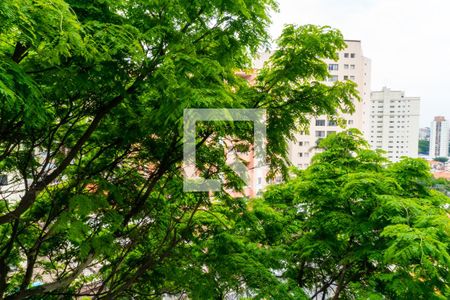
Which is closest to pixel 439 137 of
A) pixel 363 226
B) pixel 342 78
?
pixel 342 78

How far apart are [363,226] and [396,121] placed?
48.9 m

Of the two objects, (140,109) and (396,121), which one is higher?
(140,109)

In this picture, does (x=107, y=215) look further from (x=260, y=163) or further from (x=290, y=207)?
(x=290, y=207)

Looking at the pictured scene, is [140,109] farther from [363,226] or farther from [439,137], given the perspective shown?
[439,137]

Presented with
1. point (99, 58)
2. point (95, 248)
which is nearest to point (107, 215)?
point (95, 248)

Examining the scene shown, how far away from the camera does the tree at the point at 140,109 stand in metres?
2.11

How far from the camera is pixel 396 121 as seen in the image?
156 ft

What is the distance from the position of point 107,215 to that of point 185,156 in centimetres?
91

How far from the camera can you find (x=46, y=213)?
436 centimetres

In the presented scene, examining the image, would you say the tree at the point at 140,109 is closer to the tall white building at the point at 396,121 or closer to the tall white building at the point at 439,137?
the tall white building at the point at 396,121

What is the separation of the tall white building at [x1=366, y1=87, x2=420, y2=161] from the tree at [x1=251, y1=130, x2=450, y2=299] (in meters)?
45.0

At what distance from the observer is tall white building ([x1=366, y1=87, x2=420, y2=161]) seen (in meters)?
47.2

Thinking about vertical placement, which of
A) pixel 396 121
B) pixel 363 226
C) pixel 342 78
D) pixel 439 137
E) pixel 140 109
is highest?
pixel 342 78

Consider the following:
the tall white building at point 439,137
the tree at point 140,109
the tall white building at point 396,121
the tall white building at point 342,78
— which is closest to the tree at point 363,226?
the tree at point 140,109
